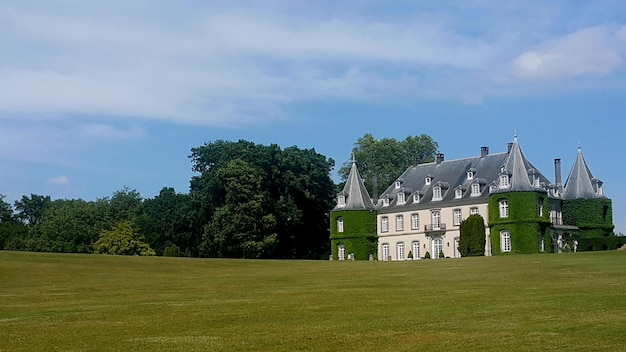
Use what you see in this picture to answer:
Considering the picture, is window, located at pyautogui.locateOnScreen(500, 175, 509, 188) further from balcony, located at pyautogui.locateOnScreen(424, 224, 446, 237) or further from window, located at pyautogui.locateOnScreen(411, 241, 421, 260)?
window, located at pyautogui.locateOnScreen(411, 241, 421, 260)

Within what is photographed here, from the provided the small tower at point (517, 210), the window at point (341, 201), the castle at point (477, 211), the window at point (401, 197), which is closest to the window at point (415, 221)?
the castle at point (477, 211)

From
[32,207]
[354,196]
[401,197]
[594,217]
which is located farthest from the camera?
[32,207]

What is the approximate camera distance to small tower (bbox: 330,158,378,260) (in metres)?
79.8

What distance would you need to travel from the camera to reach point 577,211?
7512 cm

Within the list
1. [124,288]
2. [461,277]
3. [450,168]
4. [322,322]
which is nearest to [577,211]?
[450,168]

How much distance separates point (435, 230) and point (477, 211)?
4.92 meters

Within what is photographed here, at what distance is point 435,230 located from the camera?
78125mm

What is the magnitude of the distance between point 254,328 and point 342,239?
63.7m

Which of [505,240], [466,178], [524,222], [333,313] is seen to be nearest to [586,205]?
[524,222]

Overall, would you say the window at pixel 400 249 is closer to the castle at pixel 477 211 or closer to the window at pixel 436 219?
the castle at pixel 477 211

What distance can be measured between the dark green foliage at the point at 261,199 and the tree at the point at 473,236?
18.7 meters

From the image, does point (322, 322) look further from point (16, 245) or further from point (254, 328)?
point (16, 245)

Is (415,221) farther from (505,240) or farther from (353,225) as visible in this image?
(505,240)

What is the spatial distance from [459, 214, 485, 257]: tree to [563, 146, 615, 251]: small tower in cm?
1030
